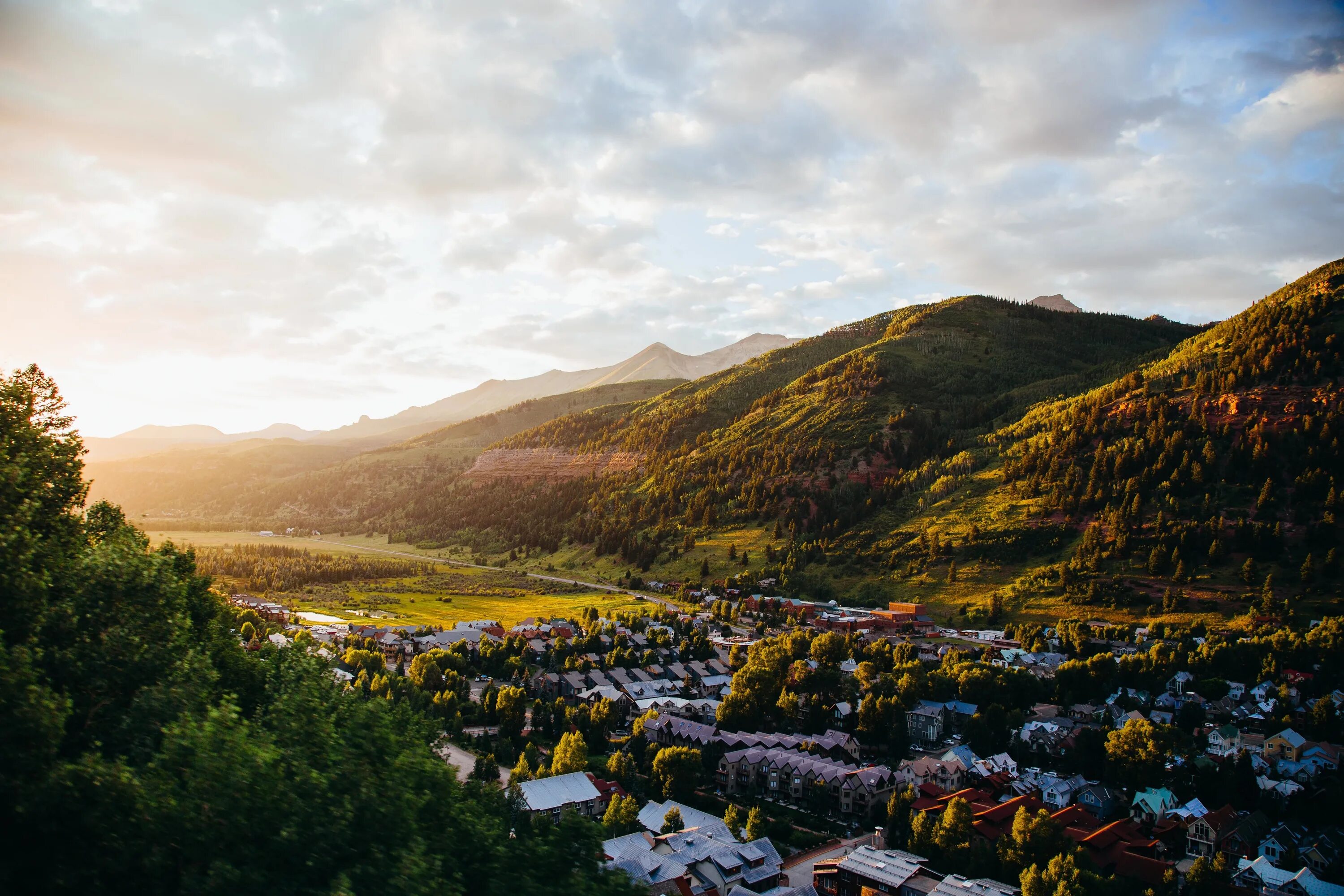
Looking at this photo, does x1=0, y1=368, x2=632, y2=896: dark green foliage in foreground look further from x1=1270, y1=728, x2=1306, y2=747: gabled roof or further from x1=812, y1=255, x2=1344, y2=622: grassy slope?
x1=812, y1=255, x2=1344, y2=622: grassy slope

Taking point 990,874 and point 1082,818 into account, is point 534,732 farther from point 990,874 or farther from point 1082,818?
point 1082,818

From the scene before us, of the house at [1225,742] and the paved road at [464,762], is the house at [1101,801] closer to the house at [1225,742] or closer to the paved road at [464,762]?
the house at [1225,742]

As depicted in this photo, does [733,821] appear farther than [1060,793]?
No

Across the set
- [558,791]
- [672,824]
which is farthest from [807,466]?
[672,824]

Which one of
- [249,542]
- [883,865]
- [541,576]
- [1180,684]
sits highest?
[249,542]

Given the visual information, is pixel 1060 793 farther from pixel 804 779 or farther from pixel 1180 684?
pixel 1180 684

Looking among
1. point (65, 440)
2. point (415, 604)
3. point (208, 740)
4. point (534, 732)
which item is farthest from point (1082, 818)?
point (415, 604)

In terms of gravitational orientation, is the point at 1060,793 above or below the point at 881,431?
below
